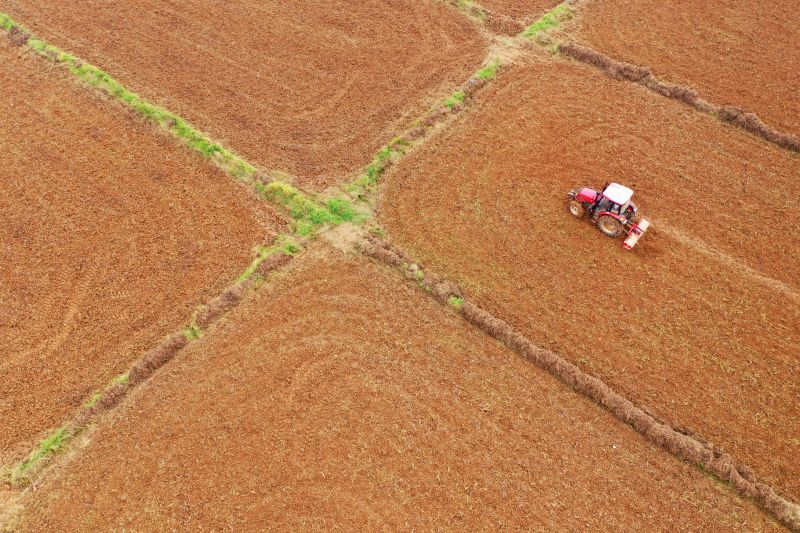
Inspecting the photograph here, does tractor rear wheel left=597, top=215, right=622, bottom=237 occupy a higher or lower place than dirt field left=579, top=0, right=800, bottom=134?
lower

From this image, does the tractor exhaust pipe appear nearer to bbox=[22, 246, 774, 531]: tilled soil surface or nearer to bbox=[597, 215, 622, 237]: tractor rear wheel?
bbox=[597, 215, 622, 237]: tractor rear wheel

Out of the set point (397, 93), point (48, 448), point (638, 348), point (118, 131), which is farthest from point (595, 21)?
point (48, 448)

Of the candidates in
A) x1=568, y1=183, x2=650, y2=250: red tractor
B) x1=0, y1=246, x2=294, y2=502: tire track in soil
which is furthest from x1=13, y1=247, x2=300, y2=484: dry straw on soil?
x1=568, y1=183, x2=650, y2=250: red tractor

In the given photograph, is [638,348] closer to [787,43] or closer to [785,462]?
[785,462]

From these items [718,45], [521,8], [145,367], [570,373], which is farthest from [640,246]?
[145,367]

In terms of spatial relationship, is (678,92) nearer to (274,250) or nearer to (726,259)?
(726,259)

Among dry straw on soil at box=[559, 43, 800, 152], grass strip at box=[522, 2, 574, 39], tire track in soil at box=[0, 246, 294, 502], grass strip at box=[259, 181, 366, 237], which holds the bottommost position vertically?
tire track in soil at box=[0, 246, 294, 502]
